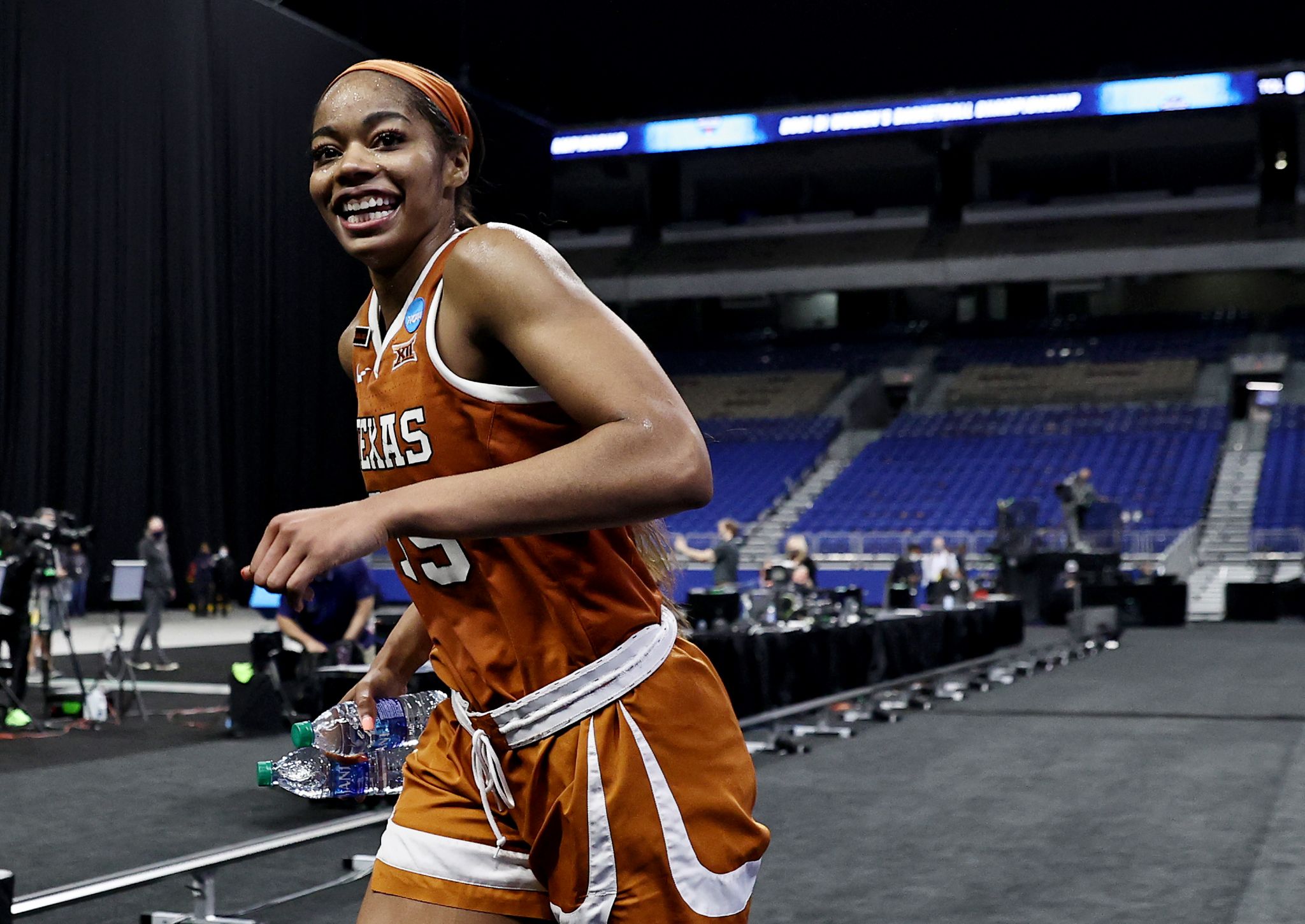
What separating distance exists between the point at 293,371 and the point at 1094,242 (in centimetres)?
1759

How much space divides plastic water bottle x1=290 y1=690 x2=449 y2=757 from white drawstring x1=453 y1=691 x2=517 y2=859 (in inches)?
7.6

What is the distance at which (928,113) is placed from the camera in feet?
94.3

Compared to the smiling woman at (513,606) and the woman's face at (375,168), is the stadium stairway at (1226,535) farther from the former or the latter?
the woman's face at (375,168)

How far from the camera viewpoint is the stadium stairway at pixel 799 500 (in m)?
23.6

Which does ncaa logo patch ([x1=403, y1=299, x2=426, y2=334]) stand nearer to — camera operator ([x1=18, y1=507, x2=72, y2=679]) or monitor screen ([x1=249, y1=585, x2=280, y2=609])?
monitor screen ([x1=249, y1=585, x2=280, y2=609])

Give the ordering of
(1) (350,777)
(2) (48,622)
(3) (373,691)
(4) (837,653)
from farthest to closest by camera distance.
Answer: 1. (2) (48,622)
2. (4) (837,653)
3. (1) (350,777)
4. (3) (373,691)

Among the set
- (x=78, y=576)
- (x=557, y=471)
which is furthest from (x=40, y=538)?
(x=78, y=576)

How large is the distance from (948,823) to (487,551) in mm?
4553

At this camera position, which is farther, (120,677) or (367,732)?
(120,677)

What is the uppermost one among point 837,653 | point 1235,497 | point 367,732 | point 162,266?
point 162,266

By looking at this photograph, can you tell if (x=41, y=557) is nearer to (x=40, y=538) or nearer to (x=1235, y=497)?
(x=40, y=538)

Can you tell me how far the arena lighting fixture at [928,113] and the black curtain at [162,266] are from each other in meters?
8.16

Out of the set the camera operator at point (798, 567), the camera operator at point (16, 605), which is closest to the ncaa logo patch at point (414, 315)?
the camera operator at point (16, 605)

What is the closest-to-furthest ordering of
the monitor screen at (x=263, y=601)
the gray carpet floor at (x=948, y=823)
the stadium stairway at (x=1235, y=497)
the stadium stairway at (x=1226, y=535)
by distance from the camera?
1. the gray carpet floor at (x=948, y=823)
2. the monitor screen at (x=263, y=601)
3. the stadium stairway at (x=1226, y=535)
4. the stadium stairway at (x=1235, y=497)
